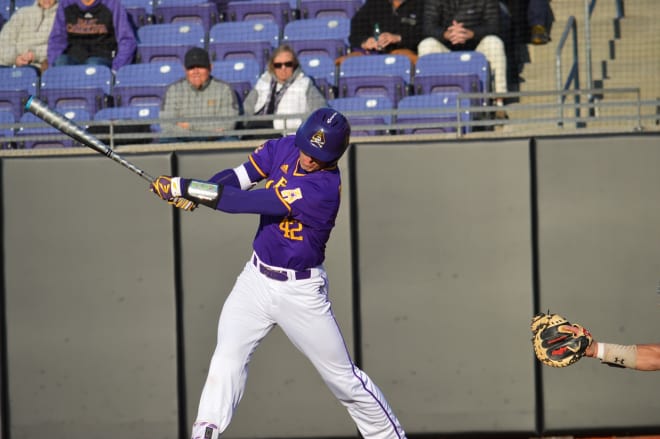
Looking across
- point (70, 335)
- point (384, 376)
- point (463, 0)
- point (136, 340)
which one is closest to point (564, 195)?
point (384, 376)

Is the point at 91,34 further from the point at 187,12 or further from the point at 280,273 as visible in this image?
the point at 280,273

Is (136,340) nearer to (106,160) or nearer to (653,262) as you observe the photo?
(106,160)

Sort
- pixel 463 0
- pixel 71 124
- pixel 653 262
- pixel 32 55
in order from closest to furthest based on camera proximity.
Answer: pixel 71 124 → pixel 653 262 → pixel 463 0 → pixel 32 55

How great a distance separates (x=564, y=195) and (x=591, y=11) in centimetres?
349

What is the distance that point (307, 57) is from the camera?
355 inches

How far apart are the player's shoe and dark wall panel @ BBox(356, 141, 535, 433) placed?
6.86ft

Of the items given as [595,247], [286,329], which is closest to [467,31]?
[595,247]

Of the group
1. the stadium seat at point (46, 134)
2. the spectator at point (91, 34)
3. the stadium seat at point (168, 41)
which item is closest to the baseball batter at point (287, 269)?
the stadium seat at point (46, 134)

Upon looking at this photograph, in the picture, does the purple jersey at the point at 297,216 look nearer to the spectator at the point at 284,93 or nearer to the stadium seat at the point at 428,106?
the spectator at the point at 284,93

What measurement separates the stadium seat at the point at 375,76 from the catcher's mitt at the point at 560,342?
449cm

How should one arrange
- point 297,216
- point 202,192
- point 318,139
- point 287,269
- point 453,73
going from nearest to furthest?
point 202,192, point 318,139, point 297,216, point 287,269, point 453,73

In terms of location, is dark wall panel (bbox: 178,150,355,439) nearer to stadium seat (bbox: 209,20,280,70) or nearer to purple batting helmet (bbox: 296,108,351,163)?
purple batting helmet (bbox: 296,108,351,163)

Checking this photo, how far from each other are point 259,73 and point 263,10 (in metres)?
1.58

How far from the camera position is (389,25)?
30.1ft
